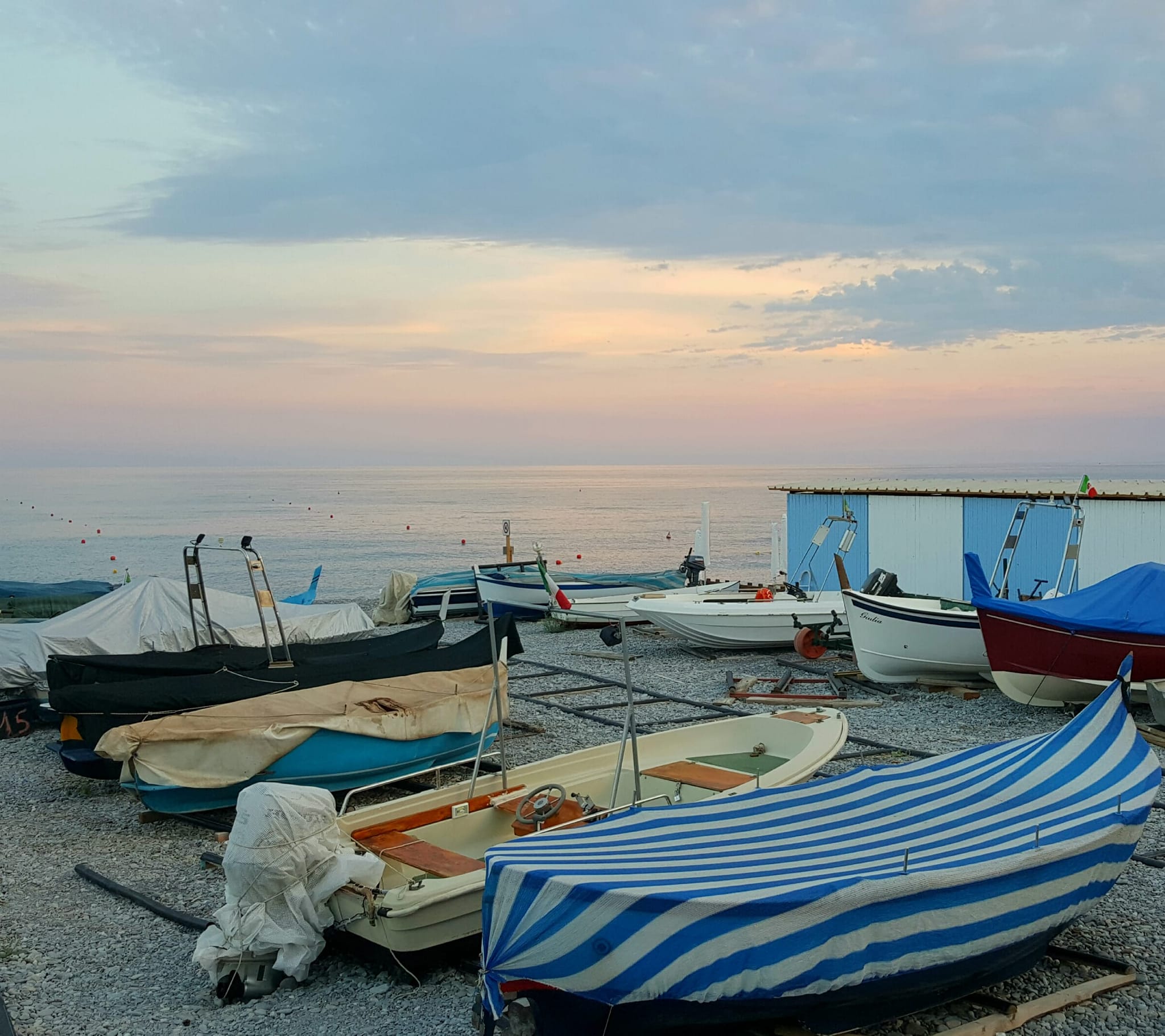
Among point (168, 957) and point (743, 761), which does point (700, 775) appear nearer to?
point (743, 761)

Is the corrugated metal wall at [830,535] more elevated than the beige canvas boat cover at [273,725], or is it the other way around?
the corrugated metal wall at [830,535]

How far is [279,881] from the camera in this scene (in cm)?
629

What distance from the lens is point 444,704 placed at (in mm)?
10594

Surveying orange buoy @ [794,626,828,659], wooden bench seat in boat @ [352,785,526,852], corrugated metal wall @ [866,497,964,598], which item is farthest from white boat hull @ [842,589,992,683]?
wooden bench seat in boat @ [352,785,526,852]

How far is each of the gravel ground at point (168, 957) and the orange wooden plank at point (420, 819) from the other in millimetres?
754

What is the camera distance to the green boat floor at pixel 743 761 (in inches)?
355

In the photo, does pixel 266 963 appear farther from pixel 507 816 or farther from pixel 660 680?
pixel 660 680

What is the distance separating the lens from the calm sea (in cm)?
5366

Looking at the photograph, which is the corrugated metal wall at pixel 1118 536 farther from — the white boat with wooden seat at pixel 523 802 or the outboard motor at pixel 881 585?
the white boat with wooden seat at pixel 523 802

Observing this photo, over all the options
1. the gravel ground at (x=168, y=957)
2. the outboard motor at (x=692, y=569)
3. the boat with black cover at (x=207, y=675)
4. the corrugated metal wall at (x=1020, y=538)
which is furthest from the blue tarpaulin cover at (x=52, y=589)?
the corrugated metal wall at (x=1020, y=538)

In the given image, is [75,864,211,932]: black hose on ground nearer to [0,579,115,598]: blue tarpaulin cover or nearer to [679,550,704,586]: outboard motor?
[0,579,115,598]: blue tarpaulin cover

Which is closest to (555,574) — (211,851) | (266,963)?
(211,851)

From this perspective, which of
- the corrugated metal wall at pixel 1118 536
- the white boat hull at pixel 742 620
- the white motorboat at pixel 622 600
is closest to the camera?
the corrugated metal wall at pixel 1118 536

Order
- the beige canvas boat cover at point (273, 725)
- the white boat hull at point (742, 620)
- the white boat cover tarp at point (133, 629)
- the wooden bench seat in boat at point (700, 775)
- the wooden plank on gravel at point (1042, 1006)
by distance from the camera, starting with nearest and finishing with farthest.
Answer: the wooden plank on gravel at point (1042, 1006) < the wooden bench seat in boat at point (700, 775) < the beige canvas boat cover at point (273, 725) < the white boat cover tarp at point (133, 629) < the white boat hull at point (742, 620)
